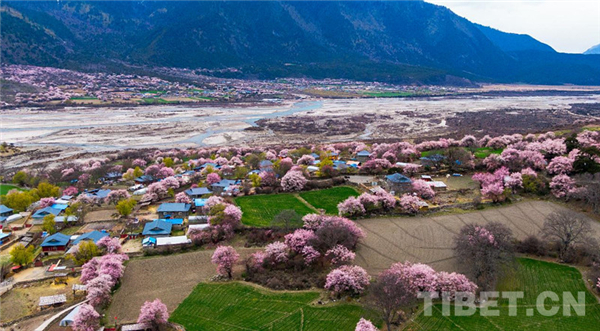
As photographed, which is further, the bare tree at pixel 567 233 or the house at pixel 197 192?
the house at pixel 197 192

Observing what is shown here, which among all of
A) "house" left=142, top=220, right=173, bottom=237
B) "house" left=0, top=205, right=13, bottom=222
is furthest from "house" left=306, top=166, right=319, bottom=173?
"house" left=0, top=205, right=13, bottom=222

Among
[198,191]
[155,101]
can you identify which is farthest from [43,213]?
[155,101]

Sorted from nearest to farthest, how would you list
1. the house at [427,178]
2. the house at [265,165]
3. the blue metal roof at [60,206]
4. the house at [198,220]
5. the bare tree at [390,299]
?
the bare tree at [390,299] < the house at [198,220] < the blue metal roof at [60,206] < the house at [427,178] < the house at [265,165]

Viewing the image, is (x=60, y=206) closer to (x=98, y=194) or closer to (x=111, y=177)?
(x=98, y=194)

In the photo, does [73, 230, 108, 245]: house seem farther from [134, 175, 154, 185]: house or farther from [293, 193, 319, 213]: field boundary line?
[293, 193, 319, 213]: field boundary line

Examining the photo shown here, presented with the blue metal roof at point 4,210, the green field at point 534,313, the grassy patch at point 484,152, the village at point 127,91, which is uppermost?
the village at point 127,91

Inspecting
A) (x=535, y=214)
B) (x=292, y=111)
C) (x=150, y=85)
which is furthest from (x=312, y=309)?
(x=150, y=85)

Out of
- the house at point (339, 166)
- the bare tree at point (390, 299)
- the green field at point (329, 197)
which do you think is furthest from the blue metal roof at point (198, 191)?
the bare tree at point (390, 299)

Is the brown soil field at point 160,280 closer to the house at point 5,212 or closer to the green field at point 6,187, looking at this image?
the house at point 5,212

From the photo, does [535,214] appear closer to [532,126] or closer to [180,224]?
[180,224]
